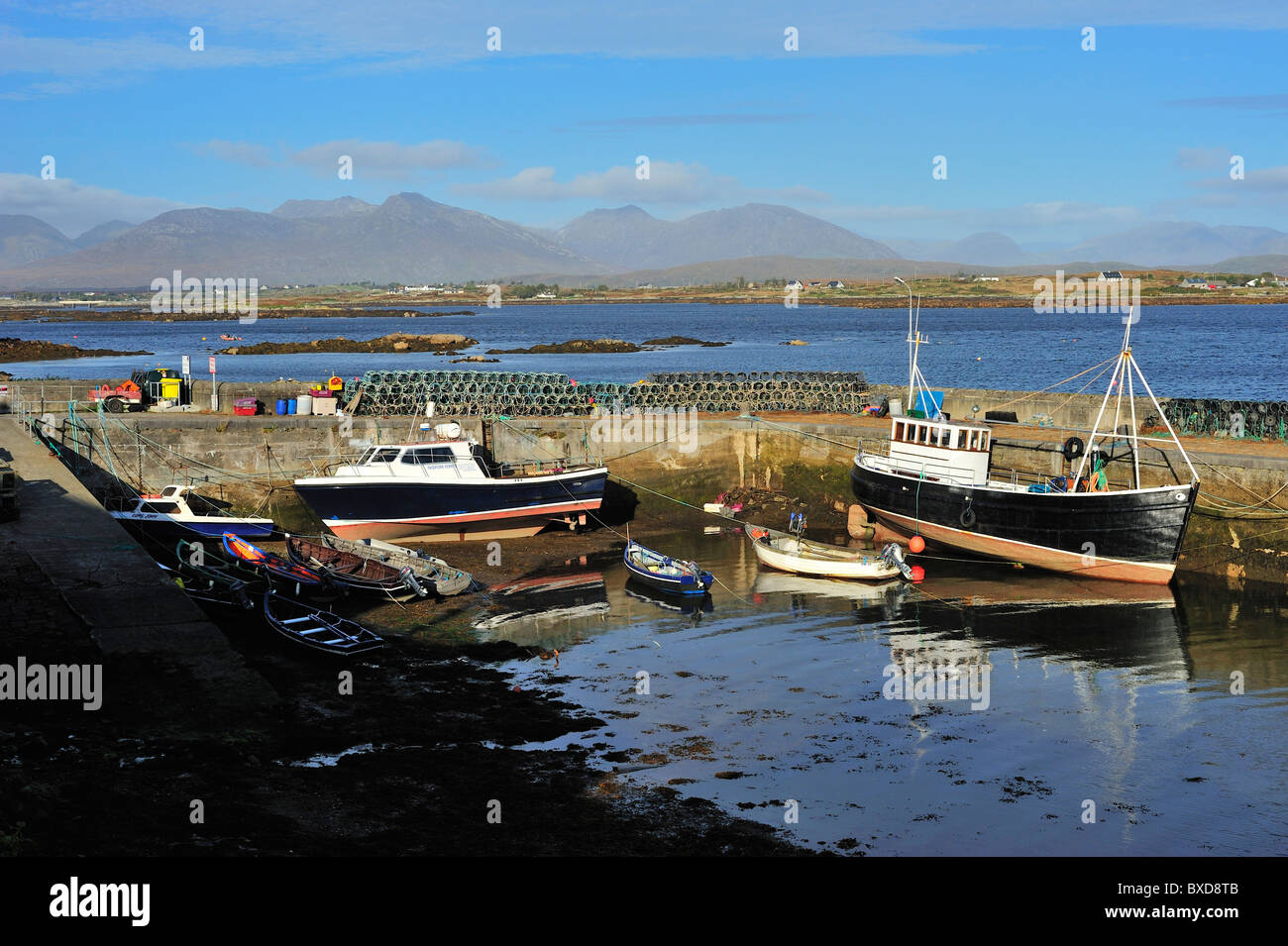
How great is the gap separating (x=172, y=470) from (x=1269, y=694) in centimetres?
3013

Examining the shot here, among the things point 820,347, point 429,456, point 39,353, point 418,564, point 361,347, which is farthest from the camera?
point 820,347

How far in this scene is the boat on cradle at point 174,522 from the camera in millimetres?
30016

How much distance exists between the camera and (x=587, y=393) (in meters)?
40.3

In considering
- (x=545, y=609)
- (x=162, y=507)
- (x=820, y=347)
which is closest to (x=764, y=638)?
(x=545, y=609)

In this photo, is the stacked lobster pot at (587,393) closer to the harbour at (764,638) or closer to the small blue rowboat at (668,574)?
the harbour at (764,638)

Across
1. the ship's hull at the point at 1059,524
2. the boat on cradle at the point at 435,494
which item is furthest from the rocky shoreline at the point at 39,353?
the ship's hull at the point at 1059,524

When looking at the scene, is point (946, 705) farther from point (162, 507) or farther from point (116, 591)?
point (162, 507)

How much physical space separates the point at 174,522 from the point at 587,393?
50.4 feet

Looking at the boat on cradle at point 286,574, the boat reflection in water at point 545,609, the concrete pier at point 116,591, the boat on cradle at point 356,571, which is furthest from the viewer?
the boat on cradle at point 356,571

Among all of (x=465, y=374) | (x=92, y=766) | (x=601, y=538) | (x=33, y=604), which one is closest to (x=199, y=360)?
(x=465, y=374)

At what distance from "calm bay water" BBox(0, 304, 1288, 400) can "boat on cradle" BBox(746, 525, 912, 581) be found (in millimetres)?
38796

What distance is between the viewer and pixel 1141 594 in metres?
27.9

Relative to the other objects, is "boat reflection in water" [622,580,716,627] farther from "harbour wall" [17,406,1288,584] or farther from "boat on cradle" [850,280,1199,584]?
"boat on cradle" [850,280,1199,584]

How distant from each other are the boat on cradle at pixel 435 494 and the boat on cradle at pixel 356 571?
2.92 metres
